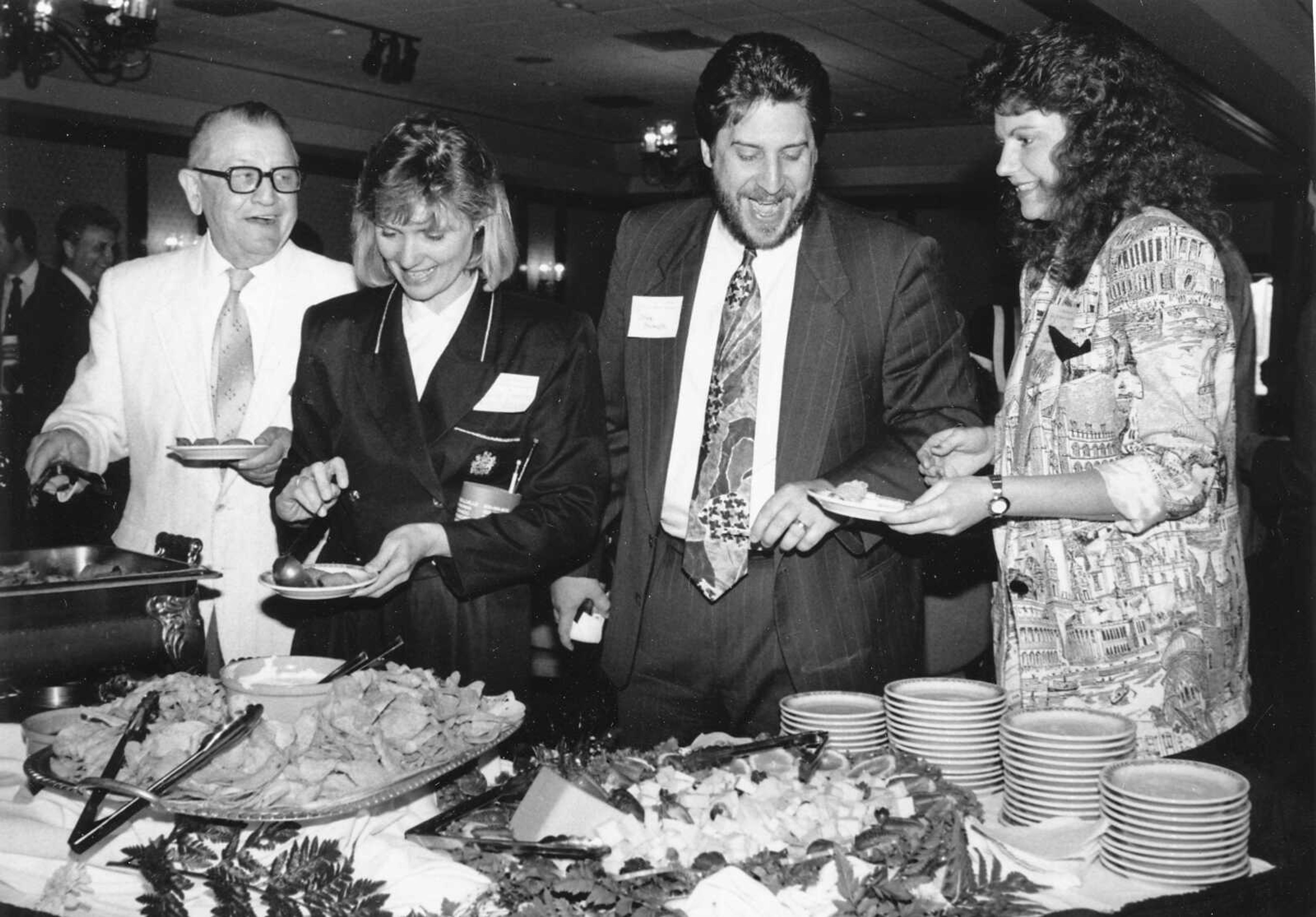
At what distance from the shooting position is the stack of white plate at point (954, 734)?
1.54m

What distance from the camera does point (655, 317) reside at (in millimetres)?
2312

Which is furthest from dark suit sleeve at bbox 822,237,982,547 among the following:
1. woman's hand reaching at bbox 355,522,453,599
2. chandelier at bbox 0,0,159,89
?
chandelier at bbox 0,0,159,89

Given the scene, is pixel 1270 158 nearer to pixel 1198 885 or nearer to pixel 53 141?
pixel 53 141

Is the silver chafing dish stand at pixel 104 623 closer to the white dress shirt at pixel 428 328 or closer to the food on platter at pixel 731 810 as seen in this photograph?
the white dress shirt at pixel 428 328

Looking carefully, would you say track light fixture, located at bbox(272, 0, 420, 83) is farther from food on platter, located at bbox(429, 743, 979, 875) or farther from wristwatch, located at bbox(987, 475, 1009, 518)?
food on platter, located at bbox(429, 743, 979, 875)

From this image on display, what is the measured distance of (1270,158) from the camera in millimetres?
12094

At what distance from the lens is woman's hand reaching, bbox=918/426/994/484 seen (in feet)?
6.70

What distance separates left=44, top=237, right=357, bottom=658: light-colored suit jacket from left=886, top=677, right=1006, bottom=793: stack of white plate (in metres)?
1.50

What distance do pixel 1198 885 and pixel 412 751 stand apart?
0.85 metres

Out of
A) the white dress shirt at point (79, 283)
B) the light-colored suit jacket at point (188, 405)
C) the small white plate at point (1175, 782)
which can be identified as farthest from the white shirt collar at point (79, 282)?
the small white plate at point (1175, 782)

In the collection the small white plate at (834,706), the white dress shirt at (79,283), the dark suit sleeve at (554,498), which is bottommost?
the small white plate at (834,706)

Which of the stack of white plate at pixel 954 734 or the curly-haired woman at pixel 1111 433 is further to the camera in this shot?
the curly-haired woman at pixel 1111 433

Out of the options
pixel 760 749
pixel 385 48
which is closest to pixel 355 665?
pixel 760 749

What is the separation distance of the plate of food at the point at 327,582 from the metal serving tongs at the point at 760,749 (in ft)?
1.96
